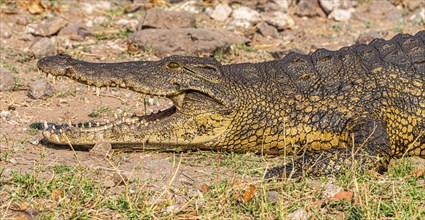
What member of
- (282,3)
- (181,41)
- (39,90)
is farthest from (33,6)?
(282,3)

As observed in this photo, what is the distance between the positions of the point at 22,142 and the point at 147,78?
1206mm

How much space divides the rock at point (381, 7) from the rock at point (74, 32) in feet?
14.2

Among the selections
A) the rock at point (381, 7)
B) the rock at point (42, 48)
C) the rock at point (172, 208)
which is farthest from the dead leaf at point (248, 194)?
the rock at point (381, 7)

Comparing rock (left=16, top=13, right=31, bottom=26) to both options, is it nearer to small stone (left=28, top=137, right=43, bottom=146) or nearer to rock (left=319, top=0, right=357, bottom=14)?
small stone (left=28, top=137, right=43, bottom=146)

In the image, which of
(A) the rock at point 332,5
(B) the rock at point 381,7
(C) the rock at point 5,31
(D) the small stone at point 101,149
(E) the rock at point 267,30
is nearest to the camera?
(D) the small stone at point 101,149

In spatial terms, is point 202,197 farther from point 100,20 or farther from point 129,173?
point 100,20

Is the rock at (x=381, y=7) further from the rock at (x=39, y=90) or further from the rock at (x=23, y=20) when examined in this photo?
the rock at (x=39, y=90)

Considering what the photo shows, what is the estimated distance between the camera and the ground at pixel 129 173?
4.73 m

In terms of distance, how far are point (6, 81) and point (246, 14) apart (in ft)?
13.4

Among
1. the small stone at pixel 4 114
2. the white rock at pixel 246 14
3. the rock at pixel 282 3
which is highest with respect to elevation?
the rock at pixel 282 3

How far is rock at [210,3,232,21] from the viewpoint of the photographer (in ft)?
34.6

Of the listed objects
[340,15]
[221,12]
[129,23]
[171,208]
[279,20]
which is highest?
[171,208]

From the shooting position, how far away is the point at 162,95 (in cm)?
→ 609

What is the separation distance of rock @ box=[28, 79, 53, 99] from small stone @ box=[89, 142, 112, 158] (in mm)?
1744
